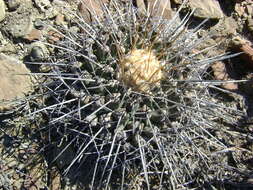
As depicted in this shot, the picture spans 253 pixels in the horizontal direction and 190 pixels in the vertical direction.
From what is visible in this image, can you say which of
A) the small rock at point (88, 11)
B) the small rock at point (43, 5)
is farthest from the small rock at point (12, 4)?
the small rock at point (88, 11)

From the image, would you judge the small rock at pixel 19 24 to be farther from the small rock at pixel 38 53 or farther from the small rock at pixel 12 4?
the small rock at pixel 38 53

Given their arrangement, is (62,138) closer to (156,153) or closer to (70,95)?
(70,95)

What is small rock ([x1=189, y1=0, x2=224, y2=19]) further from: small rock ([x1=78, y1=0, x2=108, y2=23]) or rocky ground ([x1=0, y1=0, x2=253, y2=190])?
small rock ([x1=78, y1=0, x2=108, y2=23])

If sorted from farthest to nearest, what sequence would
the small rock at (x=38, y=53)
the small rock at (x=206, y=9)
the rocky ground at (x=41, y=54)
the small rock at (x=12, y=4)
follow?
the small rock at (x=206, y=9), the small rock at (x=12, y=4), the small rock at (x=38, y=53), the rocky ground at (x=41, y=54)

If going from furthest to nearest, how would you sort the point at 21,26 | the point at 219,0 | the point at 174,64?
1. the point at 219,0
2. the point at 21,26
3. the point at 174,64

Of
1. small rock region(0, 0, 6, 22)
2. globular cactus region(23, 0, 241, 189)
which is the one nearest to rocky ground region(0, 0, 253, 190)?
small rock region(0, 0, 6, 22)

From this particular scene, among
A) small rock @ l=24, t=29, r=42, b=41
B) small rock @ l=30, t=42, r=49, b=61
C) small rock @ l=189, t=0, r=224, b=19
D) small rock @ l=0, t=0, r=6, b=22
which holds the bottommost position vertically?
small rock @ l=30, t=42, r=49, b=61

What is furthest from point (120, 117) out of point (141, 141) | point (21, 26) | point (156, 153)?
point (21, 26)

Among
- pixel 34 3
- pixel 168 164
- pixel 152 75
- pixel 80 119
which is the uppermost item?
pixel 34 3
